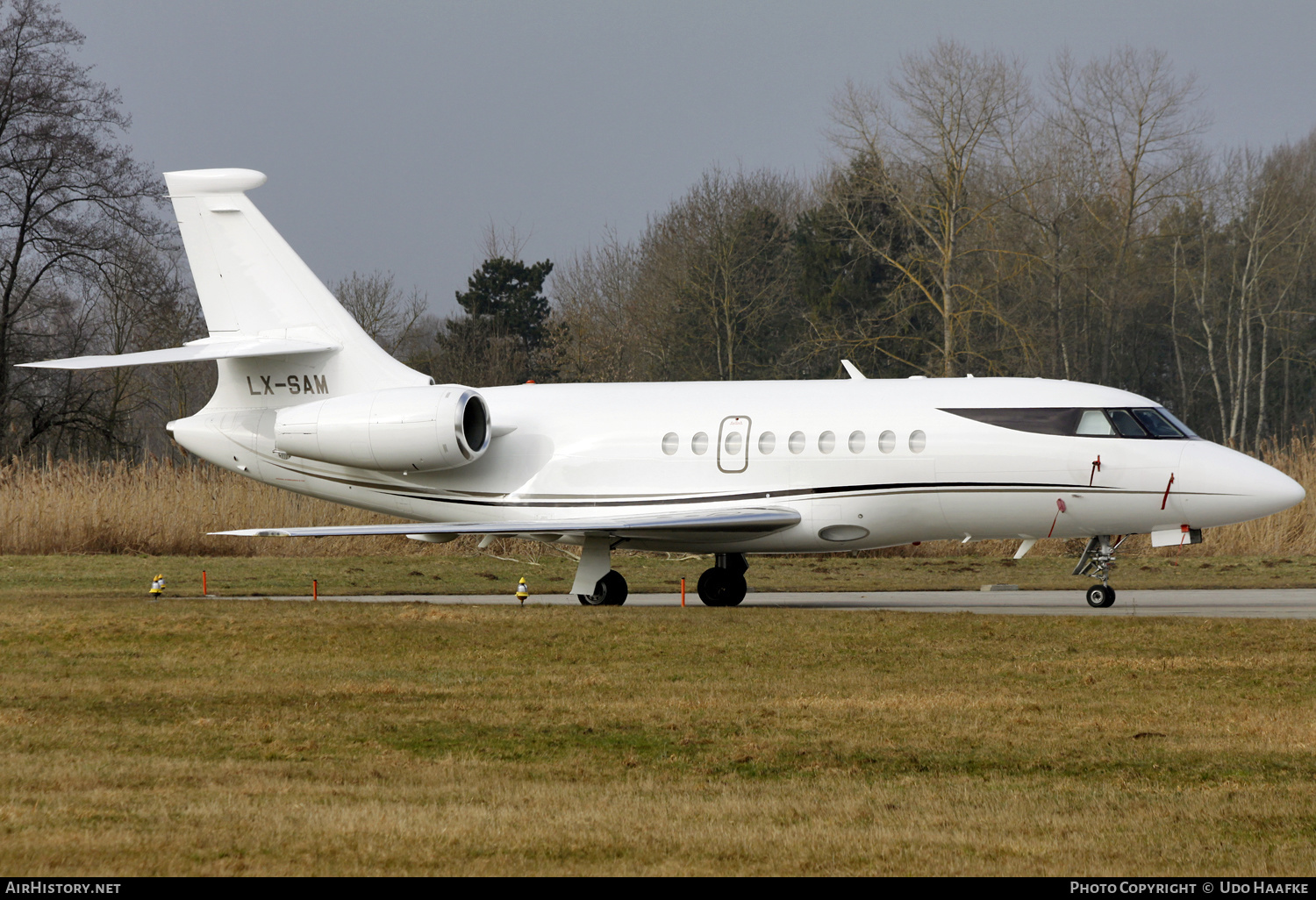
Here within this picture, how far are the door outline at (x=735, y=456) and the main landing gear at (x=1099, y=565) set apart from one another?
15.3ft

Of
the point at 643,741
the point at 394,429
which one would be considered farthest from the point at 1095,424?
the point at 643,741

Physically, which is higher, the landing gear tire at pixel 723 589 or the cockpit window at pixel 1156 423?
the cockpit window at pixel 1156 423

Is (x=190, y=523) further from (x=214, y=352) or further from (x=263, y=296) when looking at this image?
(x=214, y=352)

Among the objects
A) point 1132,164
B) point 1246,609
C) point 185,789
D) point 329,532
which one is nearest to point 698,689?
point 185,789

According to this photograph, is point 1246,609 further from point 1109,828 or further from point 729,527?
point 1109,828

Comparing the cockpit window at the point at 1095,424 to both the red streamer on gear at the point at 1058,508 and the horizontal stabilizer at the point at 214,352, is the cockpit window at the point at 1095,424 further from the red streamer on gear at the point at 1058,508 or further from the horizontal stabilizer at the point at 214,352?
the horizontal stabilizer at the point at 214,352

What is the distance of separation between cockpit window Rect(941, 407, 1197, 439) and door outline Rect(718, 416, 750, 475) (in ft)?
10.1

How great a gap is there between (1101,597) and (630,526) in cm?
626

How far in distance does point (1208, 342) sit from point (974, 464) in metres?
36.6

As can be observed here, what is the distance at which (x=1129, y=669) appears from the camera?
40.9ft

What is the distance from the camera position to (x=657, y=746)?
31.0 ft

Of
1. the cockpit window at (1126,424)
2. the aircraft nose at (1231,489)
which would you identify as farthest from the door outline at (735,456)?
the aircraft nose at (1231,489)

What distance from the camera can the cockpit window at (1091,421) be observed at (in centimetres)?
1830

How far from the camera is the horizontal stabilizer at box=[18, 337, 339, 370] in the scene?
755 inches
